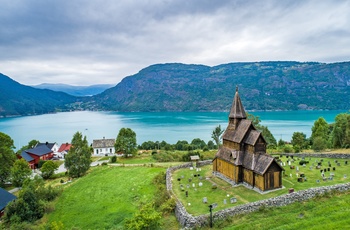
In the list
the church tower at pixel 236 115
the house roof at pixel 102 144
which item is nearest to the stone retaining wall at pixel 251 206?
the church tower at pixel 236 115

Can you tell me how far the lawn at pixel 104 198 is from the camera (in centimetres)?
2461

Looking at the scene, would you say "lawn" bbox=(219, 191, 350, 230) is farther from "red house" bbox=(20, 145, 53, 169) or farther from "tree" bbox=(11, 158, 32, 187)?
"red house" bbox=(20, 145, 53, 169)

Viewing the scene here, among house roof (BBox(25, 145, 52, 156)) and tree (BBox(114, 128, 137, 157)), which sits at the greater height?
tree (BBox(114, 128, 137, 157))

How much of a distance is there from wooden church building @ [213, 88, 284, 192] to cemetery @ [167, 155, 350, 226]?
816mm

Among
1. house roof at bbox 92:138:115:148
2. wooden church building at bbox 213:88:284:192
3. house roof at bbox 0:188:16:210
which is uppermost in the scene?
wooden church building at bbox 213:88:284:192

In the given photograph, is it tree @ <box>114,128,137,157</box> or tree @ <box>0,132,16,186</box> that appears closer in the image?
tree @ <box>0,132,16,186</box>

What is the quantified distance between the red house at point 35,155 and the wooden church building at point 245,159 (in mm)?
45575

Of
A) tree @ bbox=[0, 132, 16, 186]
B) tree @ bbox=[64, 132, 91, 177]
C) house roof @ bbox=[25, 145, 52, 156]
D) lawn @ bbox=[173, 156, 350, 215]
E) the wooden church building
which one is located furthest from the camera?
house roof @ bbox=[25, 145, 52, 156]

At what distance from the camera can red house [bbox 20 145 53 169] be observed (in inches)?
2213

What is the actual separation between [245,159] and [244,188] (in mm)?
3020

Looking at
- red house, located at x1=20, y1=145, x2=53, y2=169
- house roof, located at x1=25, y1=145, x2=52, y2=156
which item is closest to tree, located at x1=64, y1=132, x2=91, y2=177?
red house, located at x1=20, y1=145, x2=53, y2=169

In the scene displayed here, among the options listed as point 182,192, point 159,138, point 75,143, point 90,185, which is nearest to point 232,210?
point 182,192

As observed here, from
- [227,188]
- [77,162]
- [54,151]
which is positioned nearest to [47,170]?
[77,162]

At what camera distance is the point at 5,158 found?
147ft
